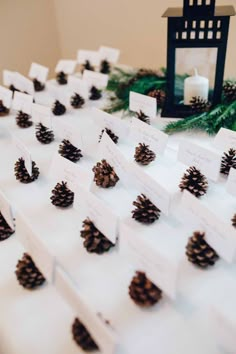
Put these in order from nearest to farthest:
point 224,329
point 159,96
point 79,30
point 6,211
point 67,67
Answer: point 224,329 → point 6,211 → point 159,96 → point 67,67 → point 79,30

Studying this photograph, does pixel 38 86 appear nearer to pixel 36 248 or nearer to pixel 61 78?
pixel 61 78

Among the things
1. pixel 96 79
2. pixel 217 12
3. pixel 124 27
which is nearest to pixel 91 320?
pixel 217 12

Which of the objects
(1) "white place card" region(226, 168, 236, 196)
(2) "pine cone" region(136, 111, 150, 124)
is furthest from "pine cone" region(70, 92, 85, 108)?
(1) "white place card" region(226, 168, 236, 196)

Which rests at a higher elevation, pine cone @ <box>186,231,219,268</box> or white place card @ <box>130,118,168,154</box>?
white place card @ <box>130,118,168,154</box>

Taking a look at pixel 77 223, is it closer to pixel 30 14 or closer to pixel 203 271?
pixel 203 271

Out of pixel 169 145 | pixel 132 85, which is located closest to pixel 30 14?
pixel 132 85

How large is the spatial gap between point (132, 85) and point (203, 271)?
76 centimetres

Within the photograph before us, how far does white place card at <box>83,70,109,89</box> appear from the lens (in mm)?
1156

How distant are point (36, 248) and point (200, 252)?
0.80 feet

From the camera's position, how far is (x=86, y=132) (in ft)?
3.15

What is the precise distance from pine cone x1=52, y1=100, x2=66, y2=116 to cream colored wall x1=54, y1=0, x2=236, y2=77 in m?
0.71

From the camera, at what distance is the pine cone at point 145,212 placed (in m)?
0.61

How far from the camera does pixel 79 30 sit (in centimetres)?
191

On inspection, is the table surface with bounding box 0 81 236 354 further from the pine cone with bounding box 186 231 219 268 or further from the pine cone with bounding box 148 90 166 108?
the pine cone with bounding box 148 90 166 108
